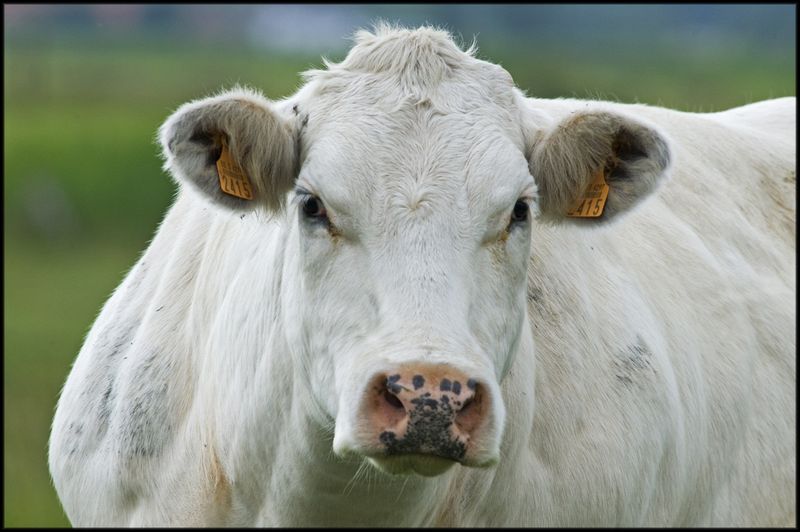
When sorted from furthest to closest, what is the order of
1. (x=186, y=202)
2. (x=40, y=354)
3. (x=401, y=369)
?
(x=40, y=354), (x=186, y=202), (x=401, y=369)

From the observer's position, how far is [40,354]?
1967cm

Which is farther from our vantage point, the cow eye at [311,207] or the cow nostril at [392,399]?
the cow eye at [311,207]

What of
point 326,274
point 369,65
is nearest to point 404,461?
point 326,274

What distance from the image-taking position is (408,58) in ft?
19.2

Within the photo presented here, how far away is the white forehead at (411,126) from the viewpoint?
547cm

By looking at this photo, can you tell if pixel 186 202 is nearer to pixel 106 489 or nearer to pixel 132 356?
pixel 132 356

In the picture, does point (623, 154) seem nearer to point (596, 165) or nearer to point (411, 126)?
point (596, 165)

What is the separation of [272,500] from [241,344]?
2.04 ft

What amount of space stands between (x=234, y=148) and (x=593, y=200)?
142 cm

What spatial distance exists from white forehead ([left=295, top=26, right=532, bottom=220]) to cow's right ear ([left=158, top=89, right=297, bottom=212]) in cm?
13

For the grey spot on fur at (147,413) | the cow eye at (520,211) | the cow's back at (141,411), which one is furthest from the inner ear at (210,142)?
the cow eye at (520,211)

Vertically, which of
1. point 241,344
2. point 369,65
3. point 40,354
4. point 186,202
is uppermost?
point 369,65

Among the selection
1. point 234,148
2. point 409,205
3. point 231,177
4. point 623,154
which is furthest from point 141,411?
point 623,154

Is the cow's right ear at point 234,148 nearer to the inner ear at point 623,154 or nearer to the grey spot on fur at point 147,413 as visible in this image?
the grey spot on fur at point 147,413
